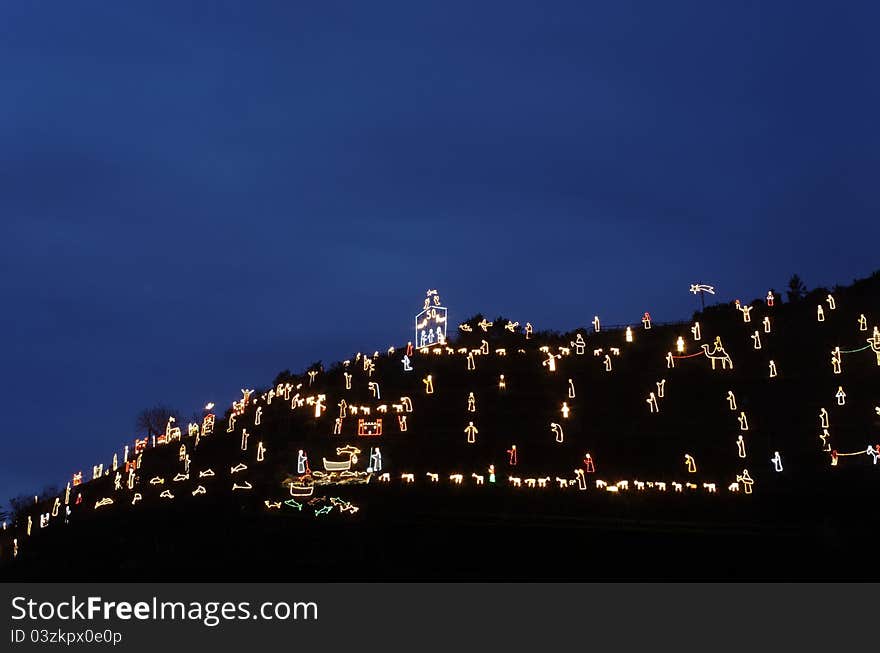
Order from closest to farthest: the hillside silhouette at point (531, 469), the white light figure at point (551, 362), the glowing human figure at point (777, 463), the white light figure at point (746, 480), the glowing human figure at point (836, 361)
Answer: the hillside silhouette at point (531, 469) < the white light figure at point (746, 480) < the glowing human figure at point (777, 463) < the glowing human figure at point (836, 361) < the white light figure at point (551, 362)

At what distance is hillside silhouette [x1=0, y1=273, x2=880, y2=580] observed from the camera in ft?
97.5

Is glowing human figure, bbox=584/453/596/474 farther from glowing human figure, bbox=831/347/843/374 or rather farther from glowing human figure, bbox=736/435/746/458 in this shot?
glowing human figure, bbox=831/347/843/374

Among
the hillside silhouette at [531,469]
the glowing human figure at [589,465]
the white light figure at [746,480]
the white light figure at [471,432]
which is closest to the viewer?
the hillside silhouette at [531,469]

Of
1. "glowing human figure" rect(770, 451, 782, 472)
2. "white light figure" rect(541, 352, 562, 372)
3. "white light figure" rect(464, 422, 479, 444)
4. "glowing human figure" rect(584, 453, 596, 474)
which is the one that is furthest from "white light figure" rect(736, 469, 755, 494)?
"white light figure" rect(464, 422, 479, 444)

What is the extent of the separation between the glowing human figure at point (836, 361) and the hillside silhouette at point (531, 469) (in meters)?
0.07

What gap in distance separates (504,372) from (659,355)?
9.07 m

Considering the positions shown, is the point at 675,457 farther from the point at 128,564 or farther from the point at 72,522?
the point at 72,522

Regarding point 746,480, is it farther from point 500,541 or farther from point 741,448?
point 500,541

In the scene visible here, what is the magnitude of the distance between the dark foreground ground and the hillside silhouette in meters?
0.09

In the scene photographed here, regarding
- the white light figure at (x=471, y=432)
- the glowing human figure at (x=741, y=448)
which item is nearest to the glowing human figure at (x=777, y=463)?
the glowing human figure at (x=741, y=448)

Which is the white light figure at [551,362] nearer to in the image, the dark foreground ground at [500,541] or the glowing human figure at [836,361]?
the dark foreground ground at [500,541]

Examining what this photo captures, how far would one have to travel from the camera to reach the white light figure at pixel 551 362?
140 ft

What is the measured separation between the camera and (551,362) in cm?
4266

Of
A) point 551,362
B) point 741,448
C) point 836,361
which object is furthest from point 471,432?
point 836,361
